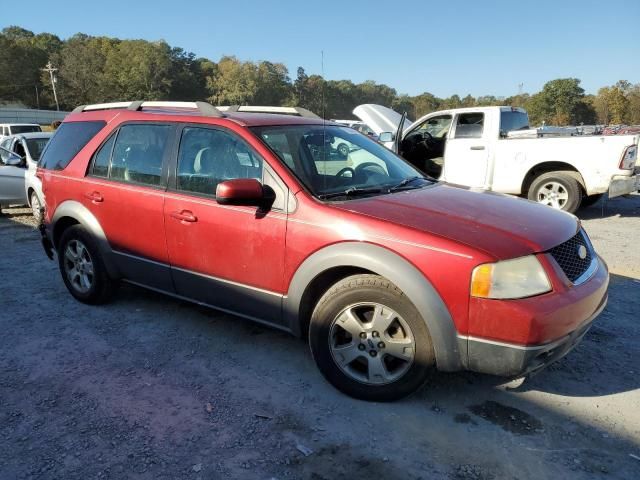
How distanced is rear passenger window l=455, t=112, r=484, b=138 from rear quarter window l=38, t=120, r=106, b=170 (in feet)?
21.3

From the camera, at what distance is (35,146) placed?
974 centimetres

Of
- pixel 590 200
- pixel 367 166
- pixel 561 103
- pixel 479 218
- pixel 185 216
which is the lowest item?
pixel 590 200

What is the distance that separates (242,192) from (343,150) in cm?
111

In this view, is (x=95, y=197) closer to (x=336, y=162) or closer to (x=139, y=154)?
(x=139, y=154)

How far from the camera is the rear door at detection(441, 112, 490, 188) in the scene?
862 centimetres

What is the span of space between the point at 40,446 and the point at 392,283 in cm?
207

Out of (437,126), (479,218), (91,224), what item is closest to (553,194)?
(437,126)

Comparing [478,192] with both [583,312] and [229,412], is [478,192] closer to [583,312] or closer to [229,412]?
[583,312]

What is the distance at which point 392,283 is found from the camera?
2.69 m

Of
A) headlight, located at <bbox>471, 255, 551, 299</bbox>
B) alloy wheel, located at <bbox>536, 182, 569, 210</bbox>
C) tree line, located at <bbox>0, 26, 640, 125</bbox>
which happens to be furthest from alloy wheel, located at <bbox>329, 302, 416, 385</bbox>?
tree line, located at <bbox>0, 26, 640, 125</bbox>

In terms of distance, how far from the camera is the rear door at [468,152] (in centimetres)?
862

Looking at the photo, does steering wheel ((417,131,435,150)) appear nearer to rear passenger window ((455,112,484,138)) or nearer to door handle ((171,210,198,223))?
rear passenger window ((455,112,484,138))

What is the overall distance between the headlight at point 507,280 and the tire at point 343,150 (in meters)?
1.60

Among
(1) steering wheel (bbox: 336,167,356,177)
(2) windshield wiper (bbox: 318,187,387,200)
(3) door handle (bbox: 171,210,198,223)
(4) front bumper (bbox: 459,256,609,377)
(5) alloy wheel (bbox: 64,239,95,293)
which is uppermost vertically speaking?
(1) steering wheel (bbox: 336,167,356,177)
